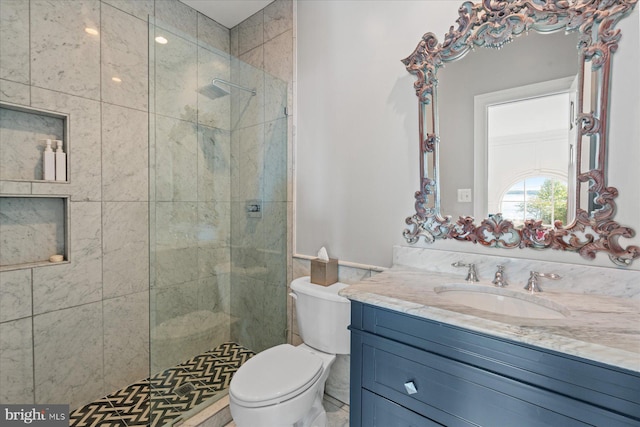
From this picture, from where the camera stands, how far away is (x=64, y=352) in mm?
1714

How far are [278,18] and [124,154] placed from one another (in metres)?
1.41

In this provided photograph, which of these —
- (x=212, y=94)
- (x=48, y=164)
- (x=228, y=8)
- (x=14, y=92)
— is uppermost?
(x=228, y=8)

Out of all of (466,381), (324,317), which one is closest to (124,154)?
(324,317)

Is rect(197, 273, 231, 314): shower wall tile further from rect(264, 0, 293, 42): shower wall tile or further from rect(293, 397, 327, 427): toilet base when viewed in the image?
rect(264, 0, 293, 42): shower wall tile

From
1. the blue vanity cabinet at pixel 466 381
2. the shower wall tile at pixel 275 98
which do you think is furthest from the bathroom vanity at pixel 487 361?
the shower wall tile at pixel 275 98

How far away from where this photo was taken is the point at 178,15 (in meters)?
2.16

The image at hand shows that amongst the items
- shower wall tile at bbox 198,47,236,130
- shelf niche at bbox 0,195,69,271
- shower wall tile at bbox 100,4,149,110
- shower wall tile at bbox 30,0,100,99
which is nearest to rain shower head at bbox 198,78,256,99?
shower wall tile at bbox 198,47,236,130

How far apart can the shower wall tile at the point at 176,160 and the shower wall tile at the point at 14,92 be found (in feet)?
2.22

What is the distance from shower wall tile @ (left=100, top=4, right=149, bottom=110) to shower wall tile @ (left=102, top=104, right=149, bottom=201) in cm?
9

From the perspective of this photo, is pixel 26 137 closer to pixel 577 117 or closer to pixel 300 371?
pixel 300 371

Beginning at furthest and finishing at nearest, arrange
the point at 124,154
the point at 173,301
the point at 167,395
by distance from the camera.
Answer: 1. the point at 124,154
2. the point at 173,301
3. the point at 167,395

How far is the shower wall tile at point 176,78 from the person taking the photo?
5.24 feet

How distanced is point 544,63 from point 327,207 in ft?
4.01

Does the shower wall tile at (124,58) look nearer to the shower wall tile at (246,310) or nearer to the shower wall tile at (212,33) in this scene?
the shower wall tile at (212,33)
